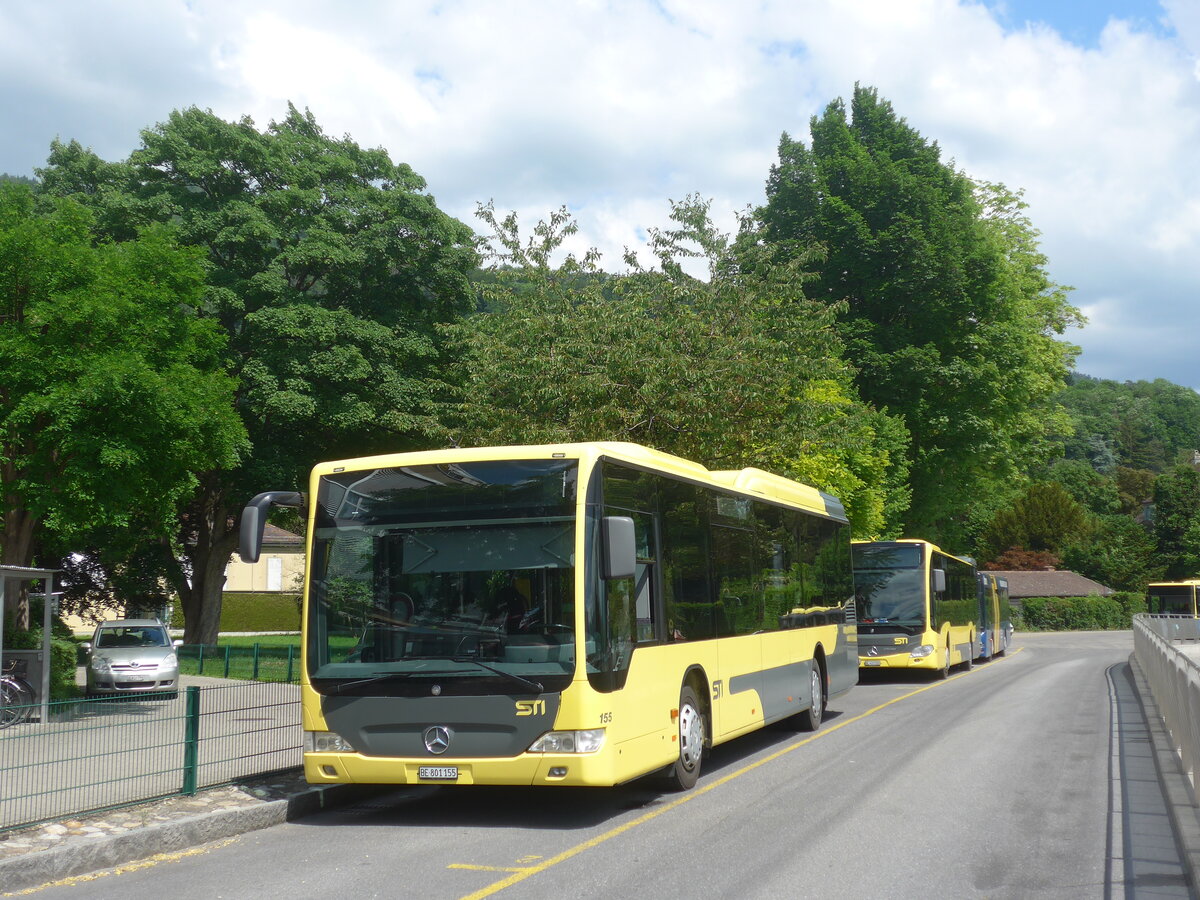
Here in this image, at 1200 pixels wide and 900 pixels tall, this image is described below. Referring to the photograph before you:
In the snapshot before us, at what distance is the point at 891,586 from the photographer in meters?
25.2

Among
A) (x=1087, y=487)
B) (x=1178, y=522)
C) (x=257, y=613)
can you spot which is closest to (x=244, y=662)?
(x=257, y=613)

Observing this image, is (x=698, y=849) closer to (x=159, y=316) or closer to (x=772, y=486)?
(x=772, y=486)

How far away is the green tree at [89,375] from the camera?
16453 millimetres

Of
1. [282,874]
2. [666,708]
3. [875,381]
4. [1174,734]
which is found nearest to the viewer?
[282,874]

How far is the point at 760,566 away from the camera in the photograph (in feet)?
45.5

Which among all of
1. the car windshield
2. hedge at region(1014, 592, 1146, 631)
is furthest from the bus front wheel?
hedge at region(1014, 592, 1146, 631)

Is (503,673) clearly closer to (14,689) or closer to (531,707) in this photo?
(531,707)

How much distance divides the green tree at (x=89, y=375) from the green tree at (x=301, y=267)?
9.78m

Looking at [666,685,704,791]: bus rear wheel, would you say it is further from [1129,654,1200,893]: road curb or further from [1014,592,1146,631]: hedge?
[1014,592,1146,631]: hedge

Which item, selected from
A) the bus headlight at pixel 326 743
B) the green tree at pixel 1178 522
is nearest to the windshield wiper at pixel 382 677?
the bus headlight at pixel 326 743

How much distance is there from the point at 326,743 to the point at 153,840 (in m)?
1.54

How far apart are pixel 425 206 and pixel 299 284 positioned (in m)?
4.02

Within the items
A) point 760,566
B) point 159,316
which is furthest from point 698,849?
point 159,316

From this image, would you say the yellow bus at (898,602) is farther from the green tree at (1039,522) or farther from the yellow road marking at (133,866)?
the green tree at (1039,522)
